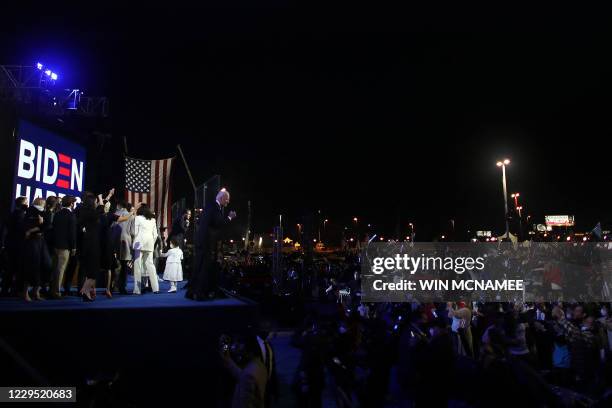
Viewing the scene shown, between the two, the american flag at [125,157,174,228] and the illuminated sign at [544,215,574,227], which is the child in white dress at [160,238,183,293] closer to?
the american flag at [125,157,174,228]

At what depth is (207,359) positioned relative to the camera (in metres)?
6.75

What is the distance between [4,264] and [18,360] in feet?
14.6

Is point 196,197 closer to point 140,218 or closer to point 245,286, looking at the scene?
point 140,218

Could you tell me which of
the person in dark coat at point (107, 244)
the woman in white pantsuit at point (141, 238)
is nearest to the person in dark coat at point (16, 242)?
the person in dark coat at point (107, 244)

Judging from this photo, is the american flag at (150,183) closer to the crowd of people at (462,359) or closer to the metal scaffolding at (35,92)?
the crowd of people at (462,359)

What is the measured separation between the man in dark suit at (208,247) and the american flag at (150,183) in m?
5.97

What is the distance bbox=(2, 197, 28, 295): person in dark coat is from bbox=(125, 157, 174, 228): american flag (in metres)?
5.01

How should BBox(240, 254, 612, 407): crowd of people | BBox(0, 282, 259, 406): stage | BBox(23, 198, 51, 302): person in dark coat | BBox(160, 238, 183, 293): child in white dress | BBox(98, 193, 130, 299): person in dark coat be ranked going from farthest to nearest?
BBox(160, 238, 183, 293): child in white dress
BBox(98, 193, 130, 299): person in dark coat
BBox(23, 198, 51, 302): person in dark coat
BBox(240, 254, 612, 407): crowd of people
BBox(0, 282, 259, 406): stage

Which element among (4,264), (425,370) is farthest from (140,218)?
(425,370)

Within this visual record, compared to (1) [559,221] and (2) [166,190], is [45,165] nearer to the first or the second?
(2) [166,190]

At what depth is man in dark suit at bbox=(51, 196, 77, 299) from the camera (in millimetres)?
8281

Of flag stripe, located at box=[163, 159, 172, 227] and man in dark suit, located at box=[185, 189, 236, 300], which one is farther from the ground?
flag stripe, located at box=[163, 159, 172, 227]

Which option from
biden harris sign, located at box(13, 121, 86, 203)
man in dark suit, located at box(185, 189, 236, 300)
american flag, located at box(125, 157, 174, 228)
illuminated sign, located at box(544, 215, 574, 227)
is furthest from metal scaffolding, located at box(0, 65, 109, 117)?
illuminated sign, located at box(544, 215, 574, 227)

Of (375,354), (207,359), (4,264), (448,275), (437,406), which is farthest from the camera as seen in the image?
(448,275)
